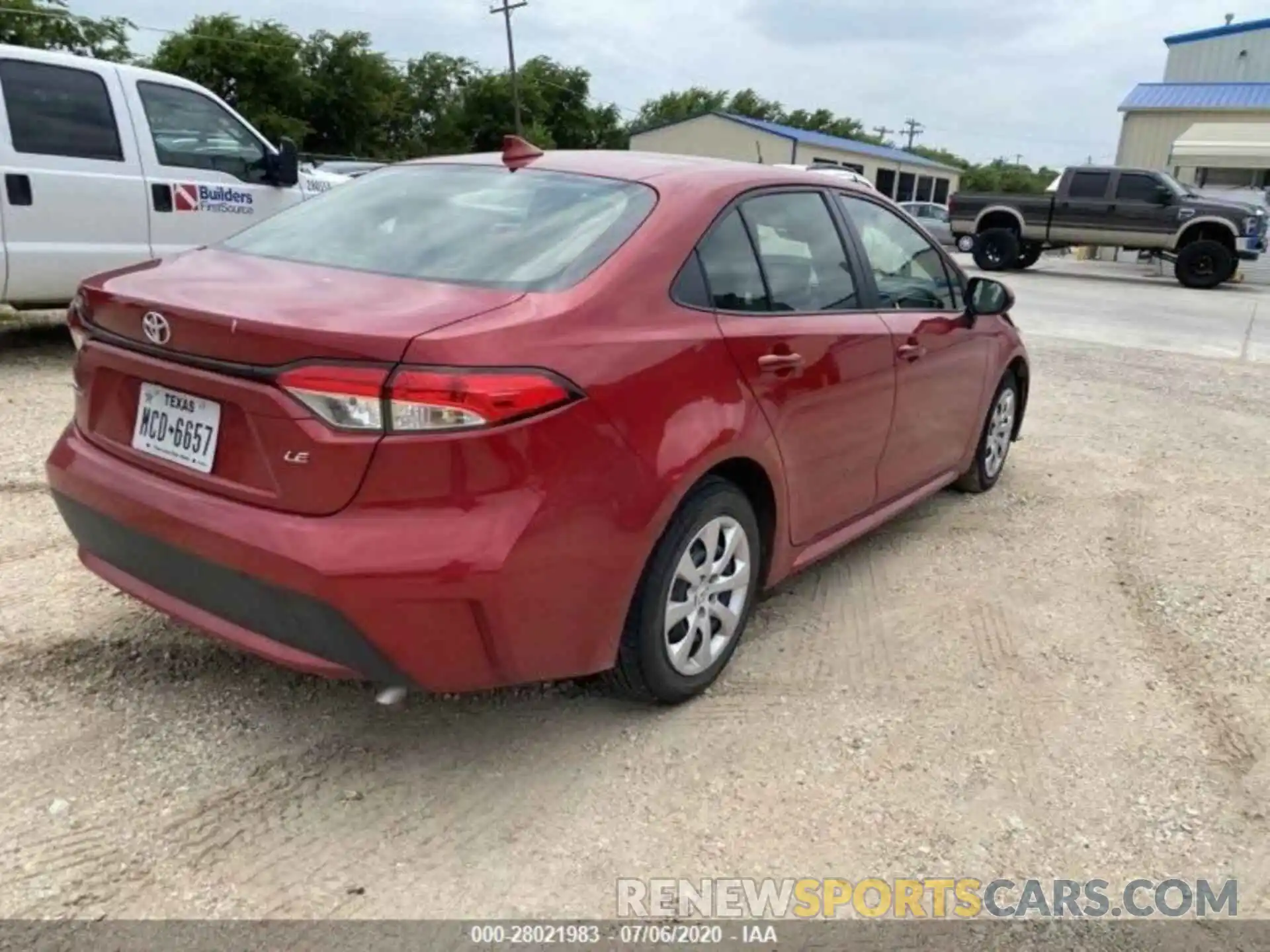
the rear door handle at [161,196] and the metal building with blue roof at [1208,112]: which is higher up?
the metal building with blue roof at [1208,112]

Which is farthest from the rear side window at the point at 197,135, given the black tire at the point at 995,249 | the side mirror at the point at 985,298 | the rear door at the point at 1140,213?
the rear door at the point at 1140,213

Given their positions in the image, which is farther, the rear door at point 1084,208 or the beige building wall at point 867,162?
the beige building wall at point 867,162

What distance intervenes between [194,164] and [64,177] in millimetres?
882

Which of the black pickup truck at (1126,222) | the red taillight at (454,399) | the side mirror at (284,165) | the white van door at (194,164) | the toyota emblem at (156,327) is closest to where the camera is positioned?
the red taillight at (454,399)

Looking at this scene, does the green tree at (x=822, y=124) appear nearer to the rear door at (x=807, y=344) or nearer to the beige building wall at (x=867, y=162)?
the beige building wall at (x=867, y=162)

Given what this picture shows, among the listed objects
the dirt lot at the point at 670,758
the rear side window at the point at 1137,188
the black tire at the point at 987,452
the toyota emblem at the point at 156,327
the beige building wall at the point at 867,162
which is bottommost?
the dirt lot at the point at 670,758

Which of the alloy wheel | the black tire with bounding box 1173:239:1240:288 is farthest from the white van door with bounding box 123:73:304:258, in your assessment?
the black tire with bounding box 1173:239:1240:288

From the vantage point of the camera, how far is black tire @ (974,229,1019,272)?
66.6 ft

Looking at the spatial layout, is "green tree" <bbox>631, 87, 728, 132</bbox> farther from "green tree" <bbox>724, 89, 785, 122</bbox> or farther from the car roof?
the car roof

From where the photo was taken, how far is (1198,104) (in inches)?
1200

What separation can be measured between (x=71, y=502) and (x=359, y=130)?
41974mm

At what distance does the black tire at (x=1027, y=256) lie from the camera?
68.3 feet

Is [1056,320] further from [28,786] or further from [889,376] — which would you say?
[28,786]

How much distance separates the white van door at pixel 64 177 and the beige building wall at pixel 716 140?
36.5 m
